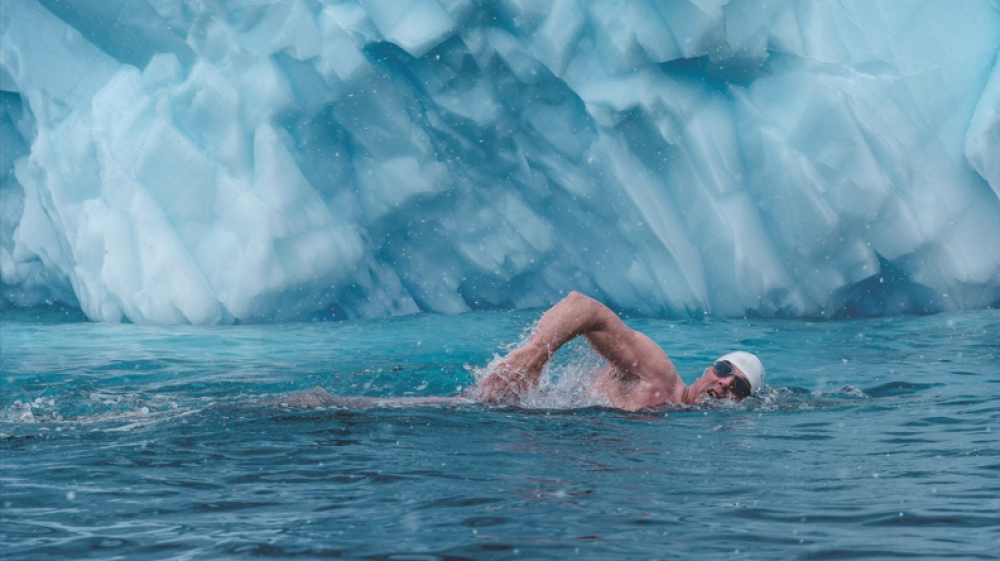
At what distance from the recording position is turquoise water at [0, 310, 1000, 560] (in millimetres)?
2209

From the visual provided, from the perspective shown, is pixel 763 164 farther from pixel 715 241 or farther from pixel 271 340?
pixel 271 340

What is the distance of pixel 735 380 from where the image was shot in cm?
449

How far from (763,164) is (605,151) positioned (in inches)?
52.1

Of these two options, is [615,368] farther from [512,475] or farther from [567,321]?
[512,475]

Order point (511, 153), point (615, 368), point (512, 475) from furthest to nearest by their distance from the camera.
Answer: point (511, 153), point (615, 368), point (512, 475)

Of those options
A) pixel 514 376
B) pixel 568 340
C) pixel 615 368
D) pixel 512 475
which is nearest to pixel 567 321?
pixel 568 340

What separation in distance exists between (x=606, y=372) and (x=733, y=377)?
58 cm

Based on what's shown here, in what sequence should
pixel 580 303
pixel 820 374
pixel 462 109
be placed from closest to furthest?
pixel 580 303, pixel 820 374, pixel 462 109

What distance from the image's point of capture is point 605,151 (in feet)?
28.0

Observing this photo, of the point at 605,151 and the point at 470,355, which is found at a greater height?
the point at 605,151

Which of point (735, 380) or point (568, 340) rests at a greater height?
point (568, 340)

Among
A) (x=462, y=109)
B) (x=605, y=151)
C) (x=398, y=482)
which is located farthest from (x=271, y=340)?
(x=398, y=482)

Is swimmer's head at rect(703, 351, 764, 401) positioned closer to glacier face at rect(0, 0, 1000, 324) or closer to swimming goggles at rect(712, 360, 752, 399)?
swimming goggles at rect(712, 360, 752, 399)

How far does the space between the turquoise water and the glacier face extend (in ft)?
8.64
